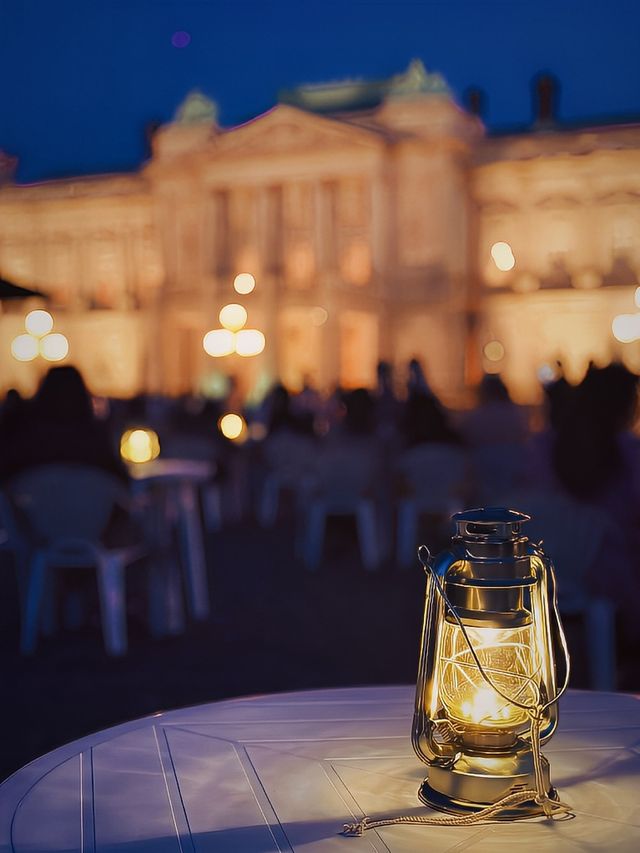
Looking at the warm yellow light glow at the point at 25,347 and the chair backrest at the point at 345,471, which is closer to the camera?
the chair backrest at the point at 345,471

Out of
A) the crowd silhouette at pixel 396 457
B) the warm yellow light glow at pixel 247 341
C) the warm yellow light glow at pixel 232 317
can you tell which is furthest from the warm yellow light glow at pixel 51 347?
the crowd silhouette at pixel 396 457

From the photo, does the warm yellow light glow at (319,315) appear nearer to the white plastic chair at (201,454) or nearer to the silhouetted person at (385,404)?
the silhouetted person at (385,404)

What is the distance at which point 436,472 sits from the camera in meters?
8.17

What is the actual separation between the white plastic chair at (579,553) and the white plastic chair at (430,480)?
147 inches

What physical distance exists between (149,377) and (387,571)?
31042 mm

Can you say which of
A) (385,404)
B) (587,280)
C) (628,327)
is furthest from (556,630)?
(587,280)

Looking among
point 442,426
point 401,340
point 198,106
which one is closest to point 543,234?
point 401,340

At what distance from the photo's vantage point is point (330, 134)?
34281mm

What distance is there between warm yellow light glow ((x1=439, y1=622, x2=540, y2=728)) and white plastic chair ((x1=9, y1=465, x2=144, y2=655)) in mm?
4299

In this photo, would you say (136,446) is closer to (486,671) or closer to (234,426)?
(486,671)

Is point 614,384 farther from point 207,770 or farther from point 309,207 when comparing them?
point 309,207

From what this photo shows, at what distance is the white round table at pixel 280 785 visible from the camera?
45.2 inches

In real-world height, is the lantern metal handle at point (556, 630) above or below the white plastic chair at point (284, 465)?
above

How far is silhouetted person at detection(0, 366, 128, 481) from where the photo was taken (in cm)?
548
